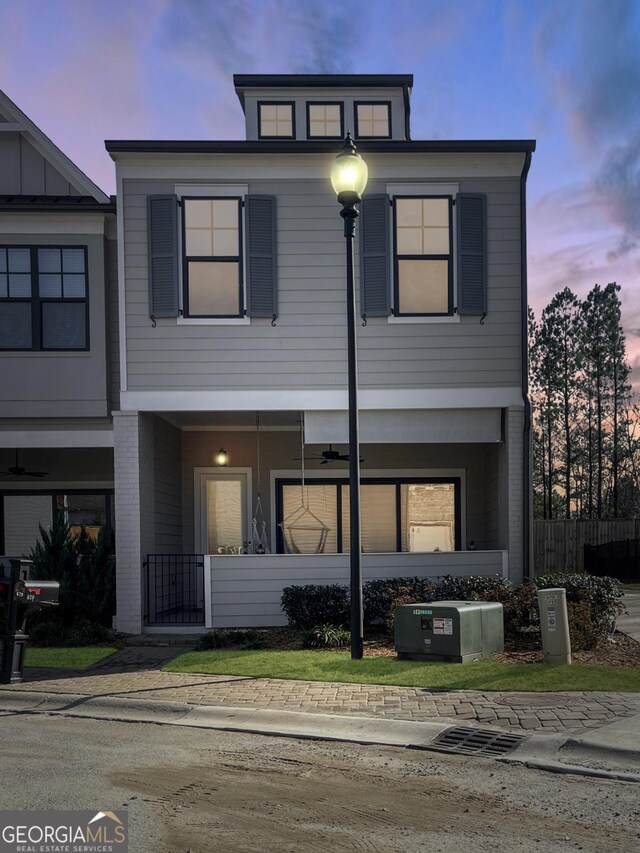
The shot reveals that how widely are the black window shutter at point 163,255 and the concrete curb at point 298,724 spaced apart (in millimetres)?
6520

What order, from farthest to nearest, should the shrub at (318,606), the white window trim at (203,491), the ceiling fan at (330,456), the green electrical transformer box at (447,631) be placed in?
the white window trim at (203,491) < the ceiling fan at (330,456) < the shrub at (318,606) < the green electrical transformer box at (447,631)

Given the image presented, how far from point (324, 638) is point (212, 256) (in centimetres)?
617

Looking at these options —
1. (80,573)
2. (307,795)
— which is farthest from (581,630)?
(80,573)

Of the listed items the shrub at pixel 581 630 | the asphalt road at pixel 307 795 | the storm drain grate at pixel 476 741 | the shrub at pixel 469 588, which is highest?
the shrub at pixel 469 588

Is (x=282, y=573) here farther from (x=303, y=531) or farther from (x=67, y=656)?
(x=67, y=656)

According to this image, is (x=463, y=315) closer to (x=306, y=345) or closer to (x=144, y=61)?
(x=306, y=345)

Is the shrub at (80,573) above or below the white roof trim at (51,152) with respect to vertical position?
below

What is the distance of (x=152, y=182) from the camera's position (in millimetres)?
14633

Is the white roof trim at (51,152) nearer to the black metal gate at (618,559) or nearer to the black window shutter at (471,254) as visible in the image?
the black window shutter at (471,254)

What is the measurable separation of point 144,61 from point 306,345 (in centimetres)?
617

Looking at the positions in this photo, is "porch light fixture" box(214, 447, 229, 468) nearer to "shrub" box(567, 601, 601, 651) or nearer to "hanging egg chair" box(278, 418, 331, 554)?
"hanging egg chair" box(278, 418, 331, 554)

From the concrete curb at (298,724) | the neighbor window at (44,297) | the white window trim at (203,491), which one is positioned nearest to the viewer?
the concrete curb at (298,724)

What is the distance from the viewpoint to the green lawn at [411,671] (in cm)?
984

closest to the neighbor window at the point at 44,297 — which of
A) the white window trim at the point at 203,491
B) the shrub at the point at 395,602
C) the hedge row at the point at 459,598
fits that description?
the white window trim at the point at 203,491
